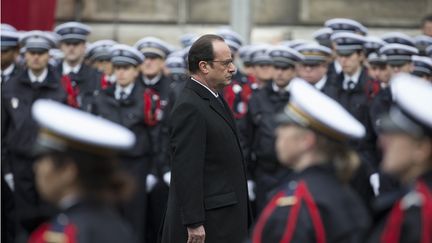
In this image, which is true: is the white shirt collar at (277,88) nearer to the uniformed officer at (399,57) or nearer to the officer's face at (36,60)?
the uniformed officer at (399,57)

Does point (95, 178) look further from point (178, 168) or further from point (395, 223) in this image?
point (178, 168)

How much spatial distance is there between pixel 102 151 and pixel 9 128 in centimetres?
728

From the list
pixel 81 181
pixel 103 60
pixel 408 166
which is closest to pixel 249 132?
pixel 103 60

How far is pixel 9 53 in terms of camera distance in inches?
487

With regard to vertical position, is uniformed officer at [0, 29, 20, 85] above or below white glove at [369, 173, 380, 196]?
above

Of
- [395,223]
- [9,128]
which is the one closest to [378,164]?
[9,128]

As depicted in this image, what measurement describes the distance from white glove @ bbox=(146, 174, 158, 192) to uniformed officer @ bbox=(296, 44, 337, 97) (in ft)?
5.24

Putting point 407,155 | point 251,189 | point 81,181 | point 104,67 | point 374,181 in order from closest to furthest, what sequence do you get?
point 81,181
point 407,155
point 374,181
point 251,189
point 104,67

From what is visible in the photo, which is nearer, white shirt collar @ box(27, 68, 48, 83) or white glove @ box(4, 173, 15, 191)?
white glove @ box(4, 173, 15, 191)

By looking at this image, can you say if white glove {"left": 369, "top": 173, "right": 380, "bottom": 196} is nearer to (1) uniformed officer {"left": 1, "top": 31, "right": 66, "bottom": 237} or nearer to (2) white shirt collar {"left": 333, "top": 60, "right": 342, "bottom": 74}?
A: (2) white shirt collar {"left": 333, "top": 60, "right": 342, "bottom": 74}

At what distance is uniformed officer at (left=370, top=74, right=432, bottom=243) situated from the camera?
4297mm

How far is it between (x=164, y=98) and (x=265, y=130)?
51.8 inches

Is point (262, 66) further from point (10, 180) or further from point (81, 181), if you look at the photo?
point (81, 181)

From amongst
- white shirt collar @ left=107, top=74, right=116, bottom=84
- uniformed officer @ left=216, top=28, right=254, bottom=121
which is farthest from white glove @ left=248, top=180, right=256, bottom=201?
white shirt collar @ left=107, top=74, right=116, bottom=84
